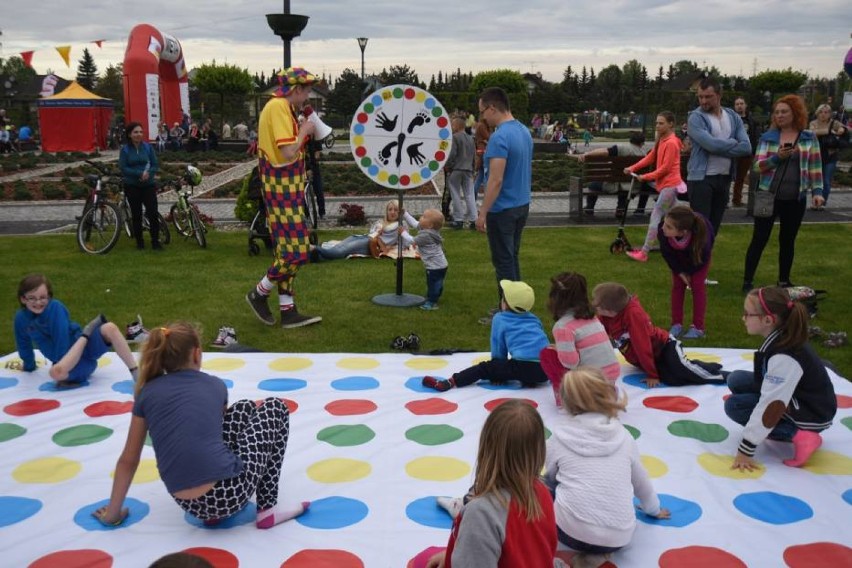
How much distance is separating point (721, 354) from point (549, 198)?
11.0 metres

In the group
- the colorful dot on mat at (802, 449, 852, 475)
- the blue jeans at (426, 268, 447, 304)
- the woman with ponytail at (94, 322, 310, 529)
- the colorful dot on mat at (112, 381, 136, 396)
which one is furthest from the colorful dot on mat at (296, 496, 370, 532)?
the blue jeans at (426, 268, 447, 304)

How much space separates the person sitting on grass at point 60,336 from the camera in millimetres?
4840

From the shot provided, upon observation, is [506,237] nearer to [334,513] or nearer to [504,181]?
[504,181]

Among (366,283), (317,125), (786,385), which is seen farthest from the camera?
(366,283)

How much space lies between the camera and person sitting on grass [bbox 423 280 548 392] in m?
4.92

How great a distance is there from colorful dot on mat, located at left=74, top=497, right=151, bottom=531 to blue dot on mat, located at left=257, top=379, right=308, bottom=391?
1.58 m

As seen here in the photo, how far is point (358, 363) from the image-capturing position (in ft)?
18.2

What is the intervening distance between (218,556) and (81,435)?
1.65m

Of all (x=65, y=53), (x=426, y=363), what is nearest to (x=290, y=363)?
(x=426, y=363)

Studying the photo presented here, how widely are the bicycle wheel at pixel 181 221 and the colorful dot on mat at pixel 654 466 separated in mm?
8433

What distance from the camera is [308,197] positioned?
11.7 meters

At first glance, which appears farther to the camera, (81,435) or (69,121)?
(69,121)

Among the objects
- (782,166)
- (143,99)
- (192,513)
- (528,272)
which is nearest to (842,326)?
(782,166)

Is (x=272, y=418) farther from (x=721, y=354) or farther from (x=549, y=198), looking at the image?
(x=549, y=198)
